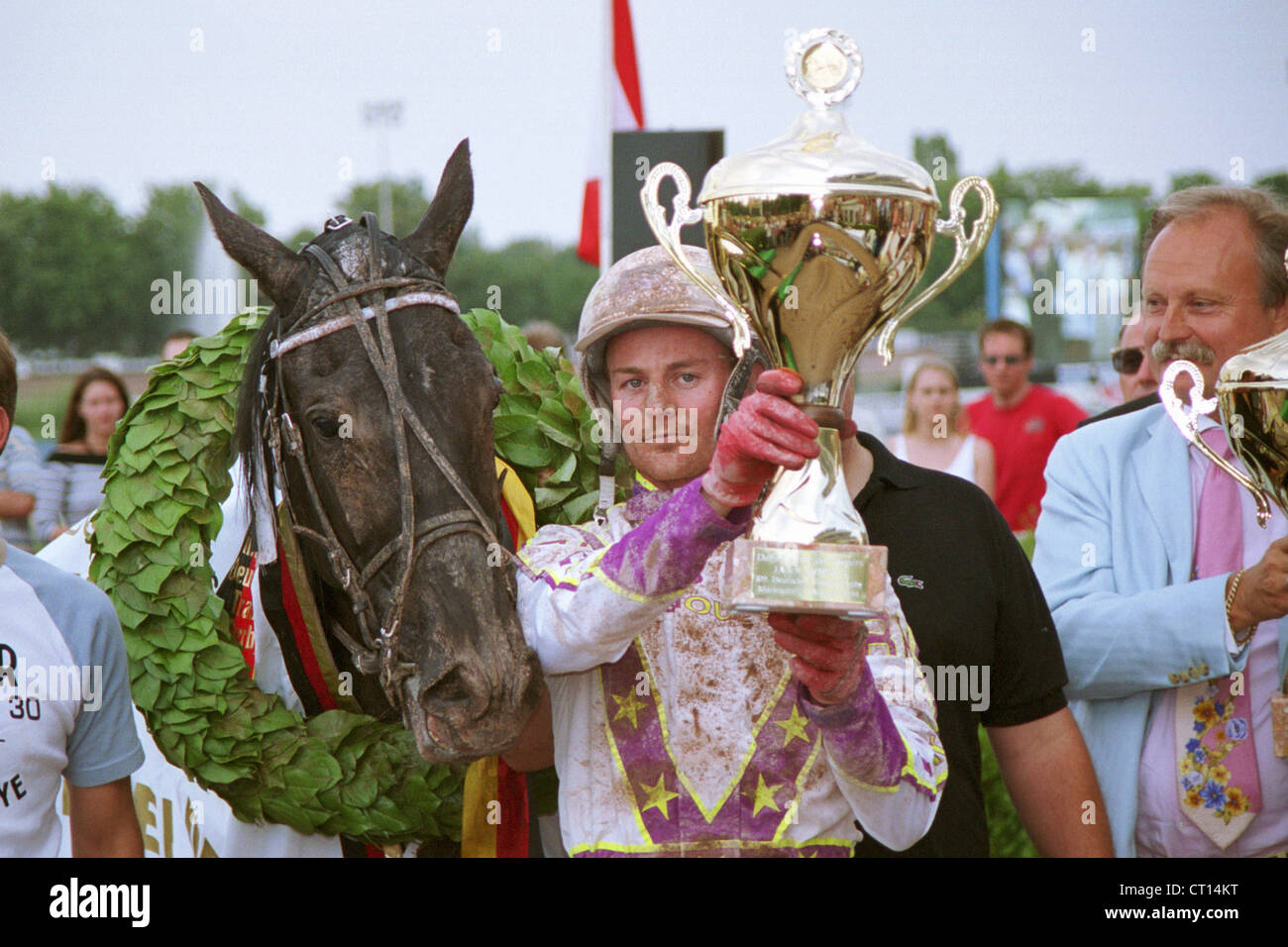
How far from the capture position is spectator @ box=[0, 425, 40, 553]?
231 inches

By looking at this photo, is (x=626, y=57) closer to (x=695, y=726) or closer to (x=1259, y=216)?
(x=1259, y=216)

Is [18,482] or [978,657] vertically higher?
[18,482]

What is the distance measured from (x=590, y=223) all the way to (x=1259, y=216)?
535cm

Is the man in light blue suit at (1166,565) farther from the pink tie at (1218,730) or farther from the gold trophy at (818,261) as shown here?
the gold trophy at (818,261)

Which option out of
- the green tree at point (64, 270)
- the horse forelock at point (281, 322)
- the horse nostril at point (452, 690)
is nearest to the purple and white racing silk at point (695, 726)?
the horse nostril at point (452, 690)

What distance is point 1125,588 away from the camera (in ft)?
9.48

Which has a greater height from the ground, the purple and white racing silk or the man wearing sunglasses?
the man wearing sunglasses

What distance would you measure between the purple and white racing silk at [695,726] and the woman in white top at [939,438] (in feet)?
13.9

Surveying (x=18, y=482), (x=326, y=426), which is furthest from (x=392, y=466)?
(x=18, y=482)

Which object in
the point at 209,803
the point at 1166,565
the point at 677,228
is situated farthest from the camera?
the point at 209,803

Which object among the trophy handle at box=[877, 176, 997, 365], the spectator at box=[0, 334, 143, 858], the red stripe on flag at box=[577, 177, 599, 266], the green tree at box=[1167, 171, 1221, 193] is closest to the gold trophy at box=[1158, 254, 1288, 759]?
the trophy handle at box=[877, 176, 997, 365]

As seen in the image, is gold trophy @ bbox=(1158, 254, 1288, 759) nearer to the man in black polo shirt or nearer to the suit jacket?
the suit jacket

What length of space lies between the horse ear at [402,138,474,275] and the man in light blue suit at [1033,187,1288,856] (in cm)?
149
